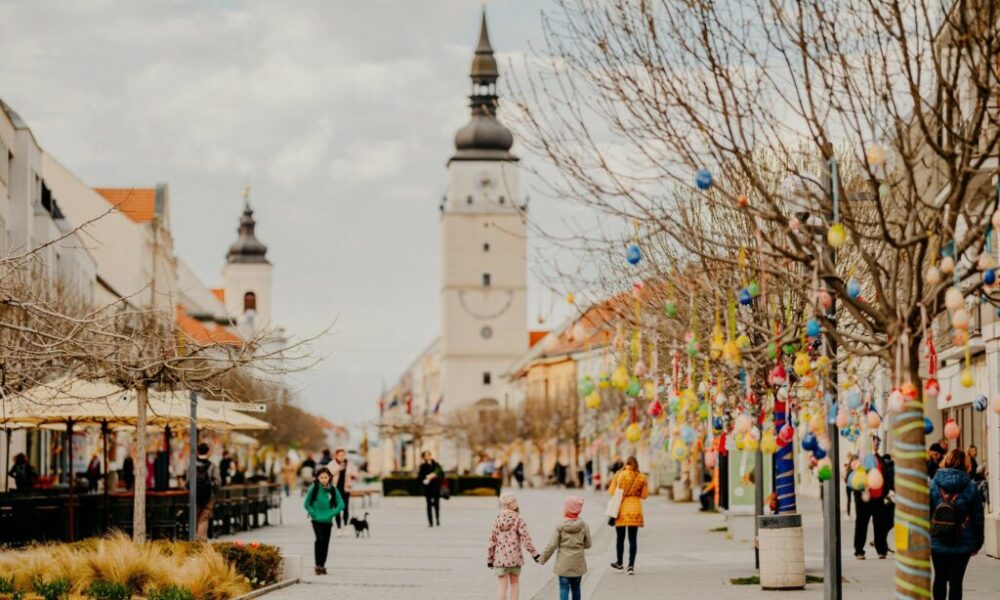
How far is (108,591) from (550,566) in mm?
9078

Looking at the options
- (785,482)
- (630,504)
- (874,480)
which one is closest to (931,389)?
(874,480)

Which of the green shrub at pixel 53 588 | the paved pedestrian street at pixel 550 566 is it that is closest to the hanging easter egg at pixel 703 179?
the green shrub at pixel 53 588

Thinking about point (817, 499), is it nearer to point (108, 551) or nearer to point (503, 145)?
point (108, 551)

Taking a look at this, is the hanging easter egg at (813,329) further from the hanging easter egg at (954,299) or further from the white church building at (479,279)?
the white church building at (479,279)

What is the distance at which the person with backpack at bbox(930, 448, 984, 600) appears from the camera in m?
15.1

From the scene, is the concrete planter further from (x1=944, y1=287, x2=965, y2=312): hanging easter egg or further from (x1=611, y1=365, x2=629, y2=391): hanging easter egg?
(x1=944, y1=287, x2=965, y2=312): hanging easter egg

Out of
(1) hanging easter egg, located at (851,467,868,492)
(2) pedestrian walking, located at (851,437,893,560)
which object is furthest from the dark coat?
(2) pedestrian walking, located at (851,437,893,560)

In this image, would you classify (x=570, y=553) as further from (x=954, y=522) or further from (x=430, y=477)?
(x=430, y=477)

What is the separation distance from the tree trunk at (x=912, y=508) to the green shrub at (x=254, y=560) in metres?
9.73

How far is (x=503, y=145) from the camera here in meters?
142

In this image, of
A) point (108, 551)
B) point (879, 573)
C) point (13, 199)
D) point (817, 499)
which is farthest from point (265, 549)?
point (817, 499)

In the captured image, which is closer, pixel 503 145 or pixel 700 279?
pixel 700 279

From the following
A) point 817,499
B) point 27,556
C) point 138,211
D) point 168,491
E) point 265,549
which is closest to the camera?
point 27,556

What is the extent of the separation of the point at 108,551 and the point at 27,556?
0.84 metres
